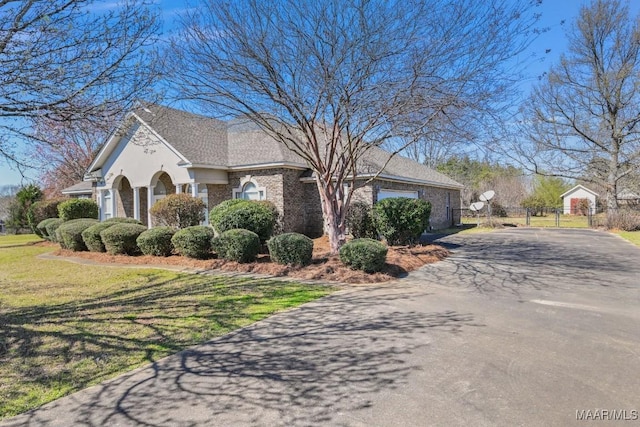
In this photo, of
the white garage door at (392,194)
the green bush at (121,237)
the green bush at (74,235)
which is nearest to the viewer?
the green bush at (121,237)

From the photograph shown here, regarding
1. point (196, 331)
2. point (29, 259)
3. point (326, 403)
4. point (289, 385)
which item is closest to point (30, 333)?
point (196, 331)

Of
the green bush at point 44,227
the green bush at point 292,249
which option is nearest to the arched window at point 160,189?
the green bush at point 44,227

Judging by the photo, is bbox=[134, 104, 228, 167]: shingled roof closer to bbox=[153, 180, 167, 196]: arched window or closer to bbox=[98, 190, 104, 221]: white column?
bbox=[153, 180, 167, 196]: arched window

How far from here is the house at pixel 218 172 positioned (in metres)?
16.9

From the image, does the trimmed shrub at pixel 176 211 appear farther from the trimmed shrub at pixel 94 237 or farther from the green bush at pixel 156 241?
the trimmed shrub at pixel 94 237

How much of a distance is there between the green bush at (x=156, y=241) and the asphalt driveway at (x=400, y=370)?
7877 millimetres

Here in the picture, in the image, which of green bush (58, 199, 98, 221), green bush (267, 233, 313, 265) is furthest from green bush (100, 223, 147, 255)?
green bush (58, 199, 98, 221)

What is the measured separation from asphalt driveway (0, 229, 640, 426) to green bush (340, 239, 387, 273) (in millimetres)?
1953

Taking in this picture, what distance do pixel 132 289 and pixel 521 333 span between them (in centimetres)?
799

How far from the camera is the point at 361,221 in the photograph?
15680 millimetres

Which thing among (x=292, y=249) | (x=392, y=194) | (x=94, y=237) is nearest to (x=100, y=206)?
(x=94, y=237)

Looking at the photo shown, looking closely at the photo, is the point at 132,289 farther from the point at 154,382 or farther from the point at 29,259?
the point at 29,259

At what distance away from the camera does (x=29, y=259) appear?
14492 mm

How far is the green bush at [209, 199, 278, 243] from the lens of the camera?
12.8 meters
